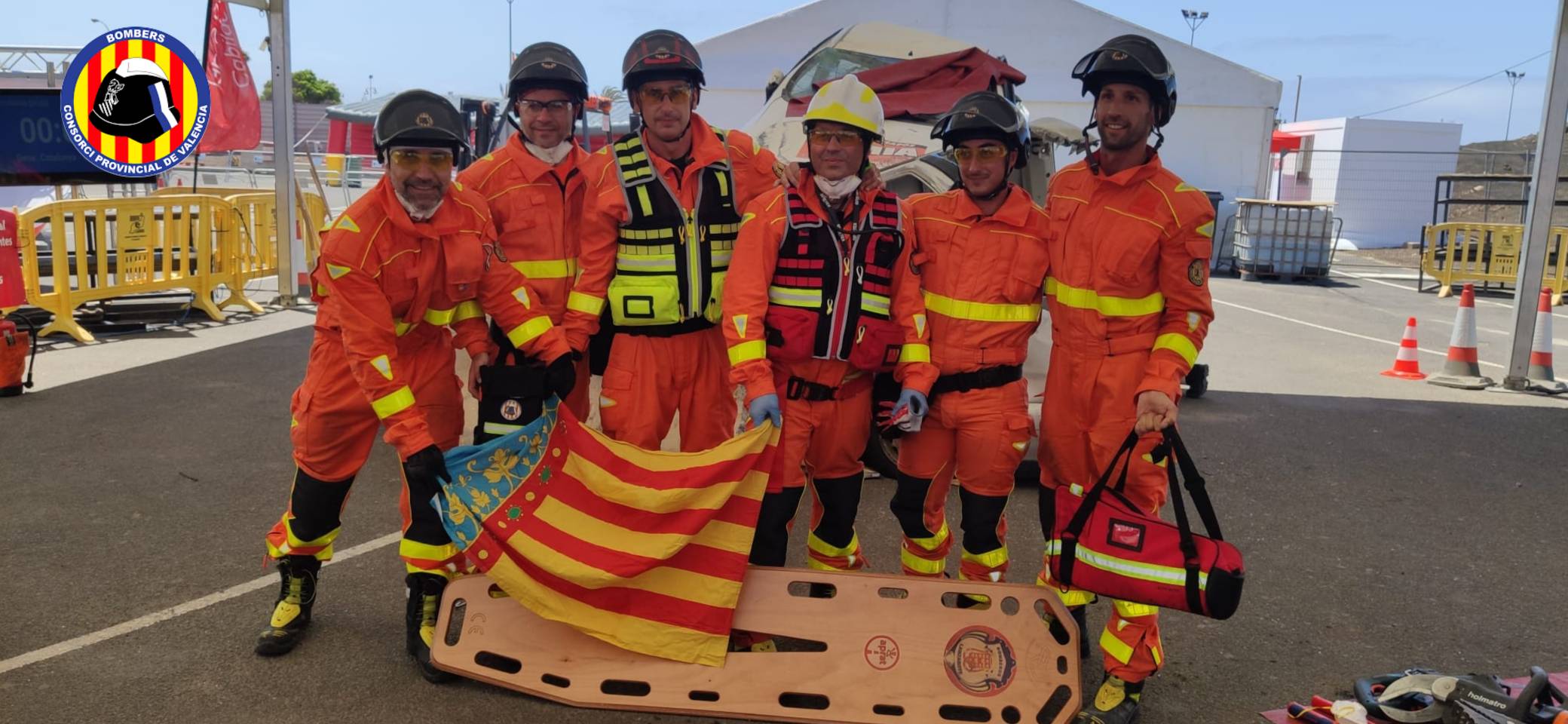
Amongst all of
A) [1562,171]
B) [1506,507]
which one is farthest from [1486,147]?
[1506,507]

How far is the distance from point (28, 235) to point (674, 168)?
27.3 feet

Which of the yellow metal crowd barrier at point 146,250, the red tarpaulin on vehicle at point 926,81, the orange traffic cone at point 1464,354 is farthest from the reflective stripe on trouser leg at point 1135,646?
the yellow metal crowd barrier at point 146,250

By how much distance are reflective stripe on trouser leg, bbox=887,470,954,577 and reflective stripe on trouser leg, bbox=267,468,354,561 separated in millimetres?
2047

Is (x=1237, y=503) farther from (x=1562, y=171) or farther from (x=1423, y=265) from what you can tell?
(x=1562, y=171)

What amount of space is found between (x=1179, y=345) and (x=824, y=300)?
3.96 ft

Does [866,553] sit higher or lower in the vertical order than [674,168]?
lower

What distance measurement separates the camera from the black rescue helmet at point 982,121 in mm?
3738

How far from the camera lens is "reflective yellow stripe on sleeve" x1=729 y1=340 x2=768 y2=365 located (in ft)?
12.3

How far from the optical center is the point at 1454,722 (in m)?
3.29

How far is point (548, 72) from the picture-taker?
14.0 ft

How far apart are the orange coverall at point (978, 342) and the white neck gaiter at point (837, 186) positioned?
0.29 meters

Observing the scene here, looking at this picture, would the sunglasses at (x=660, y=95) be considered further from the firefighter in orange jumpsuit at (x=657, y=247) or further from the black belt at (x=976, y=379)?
the black belt at (x=976, y=379)

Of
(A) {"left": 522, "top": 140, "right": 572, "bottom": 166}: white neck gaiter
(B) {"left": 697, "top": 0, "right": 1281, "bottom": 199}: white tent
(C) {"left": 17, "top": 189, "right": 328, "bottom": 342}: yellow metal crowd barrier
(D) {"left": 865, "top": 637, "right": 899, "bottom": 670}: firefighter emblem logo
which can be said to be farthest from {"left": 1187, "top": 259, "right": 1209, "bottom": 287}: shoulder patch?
(B) {"left": 697, "top": 0, "right": 1281, "bottom": 199}: white tent

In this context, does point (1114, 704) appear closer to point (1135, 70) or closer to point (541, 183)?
point (1135, 70)
